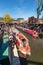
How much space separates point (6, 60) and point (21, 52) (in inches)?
209

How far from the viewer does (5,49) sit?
9.43 m

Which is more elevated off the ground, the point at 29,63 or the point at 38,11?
the point at 38,11

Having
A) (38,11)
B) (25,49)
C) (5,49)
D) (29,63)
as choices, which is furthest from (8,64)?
(38,11)

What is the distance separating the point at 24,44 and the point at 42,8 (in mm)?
39242

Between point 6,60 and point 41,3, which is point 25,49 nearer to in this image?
point 6,60

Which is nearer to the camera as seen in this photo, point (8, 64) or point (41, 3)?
point (8, 64)

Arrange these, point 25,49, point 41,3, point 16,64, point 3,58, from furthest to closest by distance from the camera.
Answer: point 41,3
point 25,49
point 16,64
point 3,58

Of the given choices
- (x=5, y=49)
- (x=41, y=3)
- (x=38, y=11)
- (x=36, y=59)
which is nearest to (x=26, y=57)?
(x=36, y=59)

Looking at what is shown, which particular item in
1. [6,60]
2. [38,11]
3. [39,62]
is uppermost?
[38,11]

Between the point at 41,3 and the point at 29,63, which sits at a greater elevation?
the point at 41,3

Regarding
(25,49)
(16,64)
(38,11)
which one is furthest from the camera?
(38,11)

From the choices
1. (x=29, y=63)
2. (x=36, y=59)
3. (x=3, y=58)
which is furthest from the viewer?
(x=36, y=59)

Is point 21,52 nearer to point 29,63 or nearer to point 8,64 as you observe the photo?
point 29,63

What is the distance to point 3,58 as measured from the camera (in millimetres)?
7641
